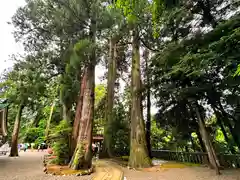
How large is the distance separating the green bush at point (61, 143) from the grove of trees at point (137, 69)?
0.15 feet

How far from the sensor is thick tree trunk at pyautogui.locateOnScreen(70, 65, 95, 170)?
676 cm

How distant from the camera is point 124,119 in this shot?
1215 centimetres

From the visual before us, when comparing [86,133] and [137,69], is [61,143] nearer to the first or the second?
[86,133]

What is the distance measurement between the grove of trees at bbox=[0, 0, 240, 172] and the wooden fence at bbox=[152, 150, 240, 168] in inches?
23.2

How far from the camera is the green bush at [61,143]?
27.6ft

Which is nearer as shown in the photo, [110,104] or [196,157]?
[196,157]

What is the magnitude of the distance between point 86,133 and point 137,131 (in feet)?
8.02

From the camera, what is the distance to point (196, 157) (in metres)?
8.26

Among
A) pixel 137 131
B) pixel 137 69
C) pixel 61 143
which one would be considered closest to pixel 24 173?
pixel 61 143

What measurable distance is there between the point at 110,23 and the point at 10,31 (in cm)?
683

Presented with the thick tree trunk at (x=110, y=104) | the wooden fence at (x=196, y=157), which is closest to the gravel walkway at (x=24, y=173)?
the thick tree trunk at (x=110, y=104)

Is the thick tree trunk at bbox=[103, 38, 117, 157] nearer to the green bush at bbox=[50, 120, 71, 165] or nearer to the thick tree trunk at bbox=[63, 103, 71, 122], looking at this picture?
the thick tree trunk at bbox=[63, 103, 71, 122]

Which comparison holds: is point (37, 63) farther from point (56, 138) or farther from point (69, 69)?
point (56, 138)

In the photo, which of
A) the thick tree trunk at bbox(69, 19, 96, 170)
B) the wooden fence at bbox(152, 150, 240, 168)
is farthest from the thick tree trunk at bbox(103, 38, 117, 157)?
the thick tree trunk at bbox(69, 19, 96, 170)
